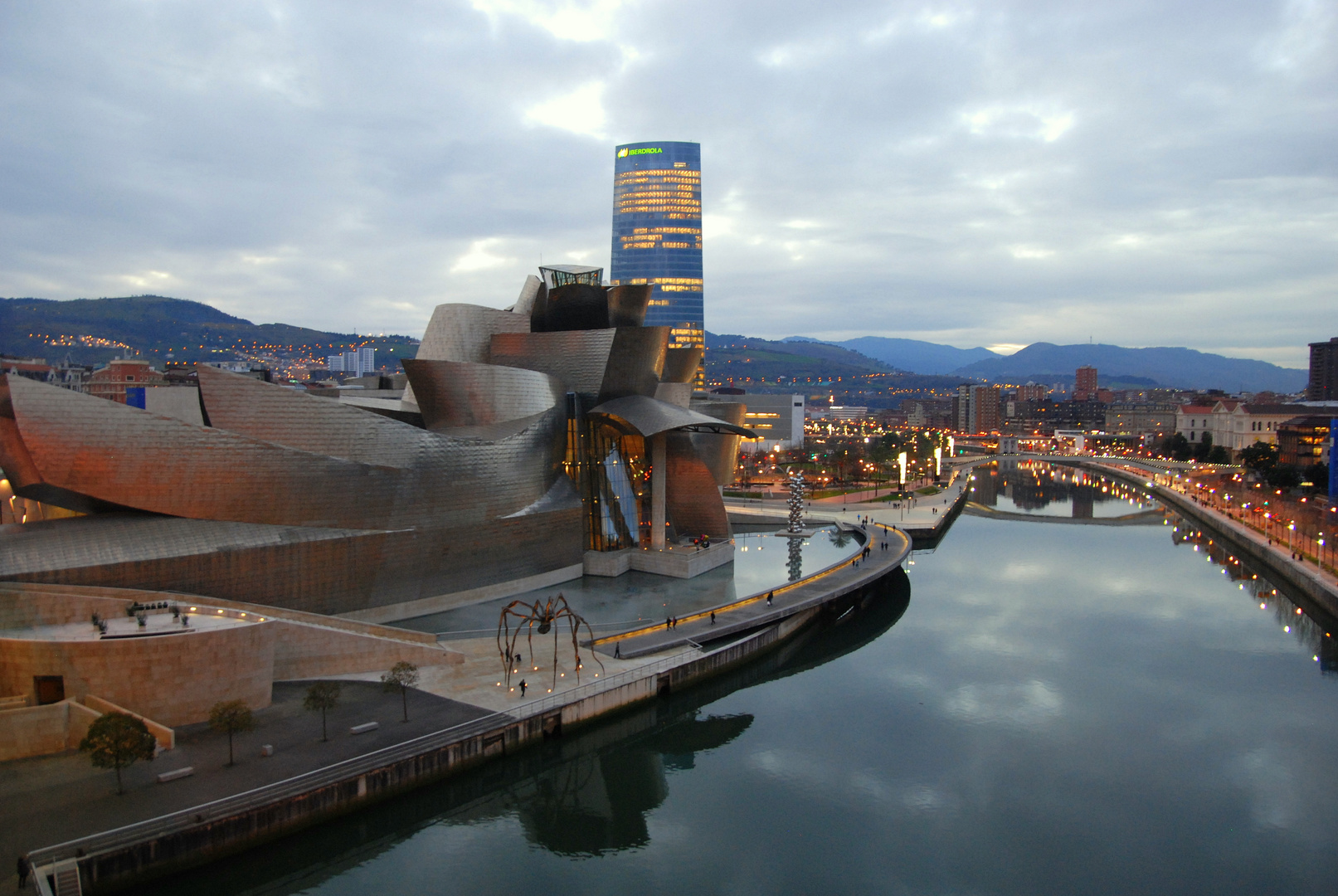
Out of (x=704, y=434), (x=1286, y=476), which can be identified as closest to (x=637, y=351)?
(x=704, y=434)

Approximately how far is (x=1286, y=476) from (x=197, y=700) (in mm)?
84057

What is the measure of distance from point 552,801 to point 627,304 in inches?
1000

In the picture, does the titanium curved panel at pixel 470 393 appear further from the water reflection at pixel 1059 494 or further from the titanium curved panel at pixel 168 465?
the water reflection at pixel 1059 494

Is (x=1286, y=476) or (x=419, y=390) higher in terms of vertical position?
(x=419, y=390)

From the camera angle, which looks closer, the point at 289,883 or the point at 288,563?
the point at 289,883

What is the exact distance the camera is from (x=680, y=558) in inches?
1375

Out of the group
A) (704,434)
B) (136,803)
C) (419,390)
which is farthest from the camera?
(704,434)

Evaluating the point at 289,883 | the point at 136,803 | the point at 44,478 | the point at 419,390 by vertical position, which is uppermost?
the point at 419,390

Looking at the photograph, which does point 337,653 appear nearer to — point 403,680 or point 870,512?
point 403,680

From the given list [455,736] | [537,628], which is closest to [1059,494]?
[537,628]

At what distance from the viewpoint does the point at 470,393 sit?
103ft

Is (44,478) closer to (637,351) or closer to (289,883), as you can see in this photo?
(289,883)

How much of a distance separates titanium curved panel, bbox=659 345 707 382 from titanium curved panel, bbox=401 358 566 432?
12820 millimetres

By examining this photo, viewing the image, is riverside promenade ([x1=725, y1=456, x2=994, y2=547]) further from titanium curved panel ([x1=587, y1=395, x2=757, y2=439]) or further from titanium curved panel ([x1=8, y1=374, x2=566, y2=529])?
titanium curved panel ([x1=8, y1=374, x2=566, y2=529])
